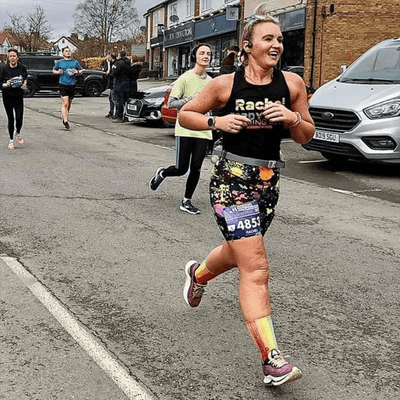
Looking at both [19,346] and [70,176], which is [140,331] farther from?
[70,176]

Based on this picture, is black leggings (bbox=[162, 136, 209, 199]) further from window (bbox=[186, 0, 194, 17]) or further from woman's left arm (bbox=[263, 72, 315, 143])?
window (bbox=[186, 0, 194, 17])

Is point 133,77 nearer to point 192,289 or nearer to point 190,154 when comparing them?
point 190,154

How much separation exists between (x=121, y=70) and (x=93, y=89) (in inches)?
551

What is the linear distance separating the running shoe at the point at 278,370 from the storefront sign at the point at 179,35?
4353 centimetres

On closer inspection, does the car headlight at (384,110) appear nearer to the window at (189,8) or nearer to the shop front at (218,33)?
the shop front at (218,33)

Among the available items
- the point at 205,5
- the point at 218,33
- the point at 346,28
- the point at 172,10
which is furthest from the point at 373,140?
the point at 172,10

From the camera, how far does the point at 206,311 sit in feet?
14.4

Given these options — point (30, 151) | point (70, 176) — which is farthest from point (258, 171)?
point (30, 151)

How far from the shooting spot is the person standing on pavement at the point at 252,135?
3385 millimetres

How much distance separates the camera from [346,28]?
26.0 meters

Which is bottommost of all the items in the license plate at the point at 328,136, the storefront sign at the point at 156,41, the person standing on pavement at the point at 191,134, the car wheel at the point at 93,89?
the car wheel at the point at 93,89

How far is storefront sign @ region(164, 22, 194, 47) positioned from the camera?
45.7m

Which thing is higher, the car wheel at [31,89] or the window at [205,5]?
the window at [205,5]

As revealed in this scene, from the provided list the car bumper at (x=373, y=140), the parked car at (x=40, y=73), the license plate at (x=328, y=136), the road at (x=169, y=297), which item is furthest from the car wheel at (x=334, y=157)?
the parked car at (x=40, y=73)
